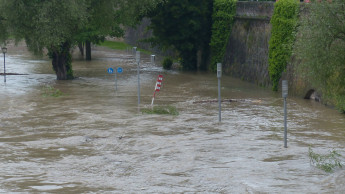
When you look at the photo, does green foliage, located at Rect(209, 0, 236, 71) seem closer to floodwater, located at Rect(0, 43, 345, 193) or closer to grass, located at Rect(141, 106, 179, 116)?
floodwater, located at Rect(0, 43, 345, 193)

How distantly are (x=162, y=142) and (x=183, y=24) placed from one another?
23.0m

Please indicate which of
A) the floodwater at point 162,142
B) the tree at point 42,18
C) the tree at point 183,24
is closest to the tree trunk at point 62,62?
the tree at point 42,18

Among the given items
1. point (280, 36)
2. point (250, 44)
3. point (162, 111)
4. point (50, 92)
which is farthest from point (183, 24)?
point (162, 111)

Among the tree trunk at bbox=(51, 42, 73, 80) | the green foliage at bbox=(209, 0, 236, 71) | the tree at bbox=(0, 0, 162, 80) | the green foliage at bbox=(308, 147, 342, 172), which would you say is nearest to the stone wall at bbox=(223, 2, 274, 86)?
the green foliage at bbox=(209, 0, 236, 71)

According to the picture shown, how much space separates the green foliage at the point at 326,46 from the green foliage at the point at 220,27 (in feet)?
79.8

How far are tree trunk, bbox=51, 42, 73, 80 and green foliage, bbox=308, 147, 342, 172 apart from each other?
75.1ft

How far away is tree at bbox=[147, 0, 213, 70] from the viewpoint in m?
39.5

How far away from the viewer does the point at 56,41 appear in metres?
31.0

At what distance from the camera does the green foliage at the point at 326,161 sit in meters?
14.4

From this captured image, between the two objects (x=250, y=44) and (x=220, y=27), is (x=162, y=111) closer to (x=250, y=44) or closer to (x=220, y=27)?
(x=250, y=44)

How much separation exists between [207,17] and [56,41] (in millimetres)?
14061

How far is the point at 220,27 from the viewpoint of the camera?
1594 inches

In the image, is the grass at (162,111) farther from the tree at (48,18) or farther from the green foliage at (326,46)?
the tree at (48,18)

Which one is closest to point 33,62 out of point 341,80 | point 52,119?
point 52,119
